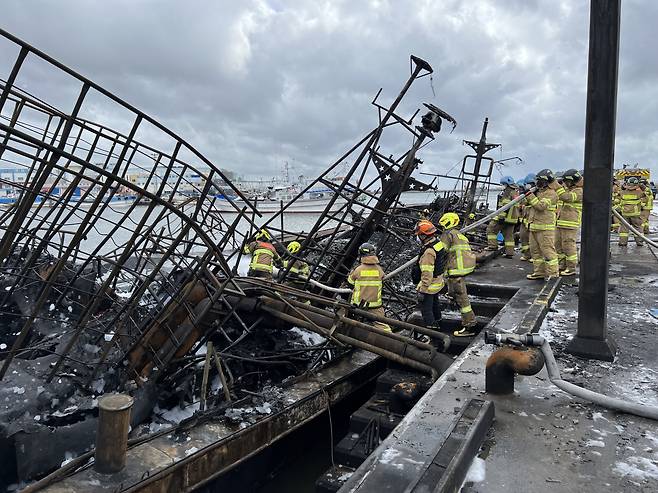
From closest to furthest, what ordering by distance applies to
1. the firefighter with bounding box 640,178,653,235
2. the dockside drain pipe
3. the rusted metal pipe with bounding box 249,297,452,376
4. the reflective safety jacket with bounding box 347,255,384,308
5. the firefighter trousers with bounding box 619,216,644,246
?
the dockside drain pipe
the rusted metal pipe with bounding box 249,297,452,376
the reflective safety jacket with bounding box 347,255,384,308
the firefighter trousers with bounding box 619,216,644,246
the firefighter with bounding box 640,178,653,235

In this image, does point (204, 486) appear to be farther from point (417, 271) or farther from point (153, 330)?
point (417, 271)

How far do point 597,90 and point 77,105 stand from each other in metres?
4.18

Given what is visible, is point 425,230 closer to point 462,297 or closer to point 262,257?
point 462,297

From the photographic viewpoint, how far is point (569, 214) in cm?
783

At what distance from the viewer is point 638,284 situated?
7285 mm

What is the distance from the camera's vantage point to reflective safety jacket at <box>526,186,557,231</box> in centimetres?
752

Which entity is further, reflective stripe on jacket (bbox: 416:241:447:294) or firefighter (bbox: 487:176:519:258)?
firefighter (bbox: 487:176:519:258)

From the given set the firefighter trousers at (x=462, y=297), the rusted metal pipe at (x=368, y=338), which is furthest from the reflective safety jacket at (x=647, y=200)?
the rusted metal pipe at (x=368, y=338)

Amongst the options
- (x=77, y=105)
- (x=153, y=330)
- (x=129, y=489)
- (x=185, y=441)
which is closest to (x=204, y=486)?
(x=185, y=441)

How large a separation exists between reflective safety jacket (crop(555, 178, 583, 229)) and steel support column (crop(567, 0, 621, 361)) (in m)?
3.88

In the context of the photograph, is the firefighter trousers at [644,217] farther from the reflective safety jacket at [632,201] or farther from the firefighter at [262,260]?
the firefighter at [262,260]

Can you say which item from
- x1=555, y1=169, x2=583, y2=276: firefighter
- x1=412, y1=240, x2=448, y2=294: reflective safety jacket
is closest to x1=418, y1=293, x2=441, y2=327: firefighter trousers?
x1=412, y1=240, x2=448, y2=294: reflective safety jacket

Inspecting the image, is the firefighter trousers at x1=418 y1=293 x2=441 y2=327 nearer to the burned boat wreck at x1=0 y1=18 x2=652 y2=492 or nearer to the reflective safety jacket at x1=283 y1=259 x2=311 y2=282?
A: the burned boat wreck at x1=0 y1=18 x2=652 y2=492

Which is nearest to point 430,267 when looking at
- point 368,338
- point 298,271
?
point 368,338
